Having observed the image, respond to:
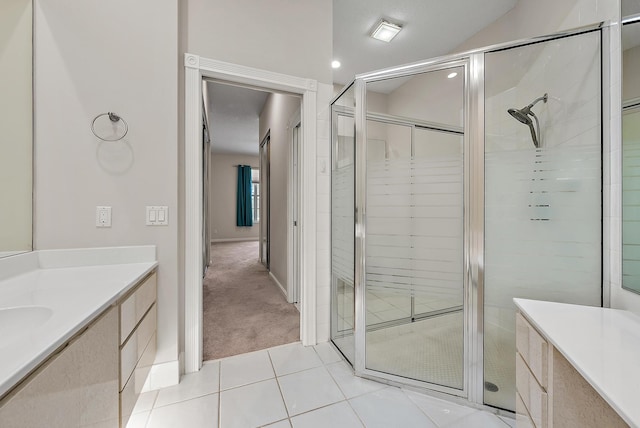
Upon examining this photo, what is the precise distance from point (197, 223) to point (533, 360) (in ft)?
6.29

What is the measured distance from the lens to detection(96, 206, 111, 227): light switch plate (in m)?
1.48

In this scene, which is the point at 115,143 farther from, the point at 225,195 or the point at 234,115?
the point at 225,195

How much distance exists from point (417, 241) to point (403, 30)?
236 centimetres

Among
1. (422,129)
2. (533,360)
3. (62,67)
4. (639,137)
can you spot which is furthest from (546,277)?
(62,67)

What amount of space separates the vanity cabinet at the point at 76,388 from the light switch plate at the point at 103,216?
77cm

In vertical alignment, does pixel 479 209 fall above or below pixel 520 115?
below

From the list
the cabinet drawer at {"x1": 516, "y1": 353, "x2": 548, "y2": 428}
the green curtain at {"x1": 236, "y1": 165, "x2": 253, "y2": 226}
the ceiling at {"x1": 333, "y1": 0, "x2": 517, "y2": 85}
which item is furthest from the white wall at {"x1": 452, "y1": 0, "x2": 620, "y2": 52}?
the green curtain at {"x1": 236, "y1": 165, "x2": 253, "y2": 226}

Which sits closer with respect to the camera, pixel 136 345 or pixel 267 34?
pixel 136 345

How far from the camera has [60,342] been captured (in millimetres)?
644

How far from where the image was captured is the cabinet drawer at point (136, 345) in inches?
41.2

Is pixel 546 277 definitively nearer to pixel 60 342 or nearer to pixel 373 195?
pixel 373 195

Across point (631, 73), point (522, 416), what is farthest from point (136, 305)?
point (631, 73)

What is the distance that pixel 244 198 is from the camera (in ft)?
27.2

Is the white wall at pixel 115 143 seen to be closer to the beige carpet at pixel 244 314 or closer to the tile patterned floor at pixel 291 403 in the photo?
the tile patterned floor at pixel 291 403
